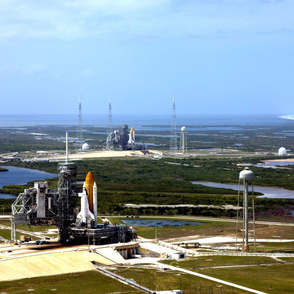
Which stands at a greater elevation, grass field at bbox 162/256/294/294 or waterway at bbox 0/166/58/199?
waterway at bbox 0/166/58/199

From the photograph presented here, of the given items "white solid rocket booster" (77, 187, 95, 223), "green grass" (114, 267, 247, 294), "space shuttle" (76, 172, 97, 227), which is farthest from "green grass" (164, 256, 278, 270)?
"white solid rocket booster" (77, 187, 95, 223)

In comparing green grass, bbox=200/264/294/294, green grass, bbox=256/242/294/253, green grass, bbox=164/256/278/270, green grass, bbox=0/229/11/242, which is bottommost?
green grass, bbox=256/242/294/253

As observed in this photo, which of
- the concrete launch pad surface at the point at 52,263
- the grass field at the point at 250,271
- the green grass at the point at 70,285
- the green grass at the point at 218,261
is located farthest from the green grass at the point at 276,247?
the green grass at the point at 70,285

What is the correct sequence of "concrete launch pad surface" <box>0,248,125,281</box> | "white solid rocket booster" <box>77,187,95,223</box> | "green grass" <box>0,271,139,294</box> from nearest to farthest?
"green grass" <box>0,271,139,294</box> < "concrete launch pad surface" <box>0,248,125,281</box> < "white solid rocket booster" <box>77,187,95,223</box>

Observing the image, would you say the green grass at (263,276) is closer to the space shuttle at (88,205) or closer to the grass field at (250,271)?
the grass field at (250,271)

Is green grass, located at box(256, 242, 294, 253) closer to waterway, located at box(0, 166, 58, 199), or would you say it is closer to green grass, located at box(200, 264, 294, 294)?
green grass, located at box(200, 264, 294, 294)

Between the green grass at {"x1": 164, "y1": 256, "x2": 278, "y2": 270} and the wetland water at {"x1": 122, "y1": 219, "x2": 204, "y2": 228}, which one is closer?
the green grass at {"x1": 164, "y1": 256, "x2": 278, "y2": 270}

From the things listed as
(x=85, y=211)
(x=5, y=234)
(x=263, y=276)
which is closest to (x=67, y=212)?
(x=85, y=211)

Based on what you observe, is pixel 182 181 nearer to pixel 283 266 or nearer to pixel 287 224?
pixel 287 224
